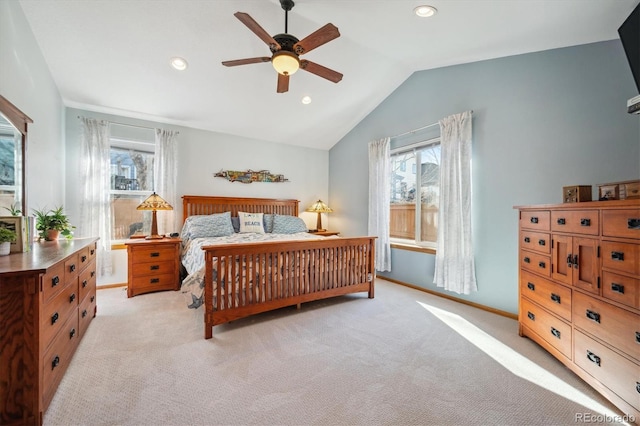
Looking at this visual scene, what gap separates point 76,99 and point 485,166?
5139 mm

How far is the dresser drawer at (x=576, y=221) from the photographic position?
168 cm

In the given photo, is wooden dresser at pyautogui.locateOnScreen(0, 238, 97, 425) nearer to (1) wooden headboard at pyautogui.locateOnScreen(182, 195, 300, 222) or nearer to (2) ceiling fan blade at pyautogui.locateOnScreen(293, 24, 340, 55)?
(2) ceiling fan blade at pyautogui.locateOnScreen(293, 24, 340, 55)

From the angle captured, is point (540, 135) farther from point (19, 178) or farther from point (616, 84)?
point (19, 178)

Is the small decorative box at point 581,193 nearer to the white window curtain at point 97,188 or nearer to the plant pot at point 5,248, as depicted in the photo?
the plant pot at point 5,248

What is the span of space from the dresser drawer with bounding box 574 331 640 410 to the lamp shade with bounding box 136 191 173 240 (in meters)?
4.37

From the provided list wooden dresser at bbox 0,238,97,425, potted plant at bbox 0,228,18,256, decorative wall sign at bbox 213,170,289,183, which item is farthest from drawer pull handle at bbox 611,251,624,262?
decorative wall sign at bbox 213,170,289,183

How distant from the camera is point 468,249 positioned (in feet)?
10.2

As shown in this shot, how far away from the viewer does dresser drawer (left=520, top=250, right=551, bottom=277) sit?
6.77 ft

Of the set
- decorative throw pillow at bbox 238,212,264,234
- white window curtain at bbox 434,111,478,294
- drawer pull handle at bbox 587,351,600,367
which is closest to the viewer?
drawer pull handle at bbox 587,351,600,367

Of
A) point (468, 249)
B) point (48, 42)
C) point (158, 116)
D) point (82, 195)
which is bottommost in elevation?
point (468, 249)

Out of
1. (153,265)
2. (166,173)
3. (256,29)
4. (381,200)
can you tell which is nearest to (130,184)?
(166,173)

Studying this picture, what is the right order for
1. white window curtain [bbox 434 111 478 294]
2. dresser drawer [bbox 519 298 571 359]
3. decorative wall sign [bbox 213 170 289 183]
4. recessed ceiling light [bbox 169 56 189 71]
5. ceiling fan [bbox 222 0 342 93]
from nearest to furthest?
1. dresser drawer [bbox 519 298 571 359]
2. ceiling fan [bbox 222 0 342 93]
3. recessed ceiling light [bbox 169 56 189 71]
4. white window curtain [bbox 434 111 478 294]
5. decorative wall sign [bbox 213 170 289 183]

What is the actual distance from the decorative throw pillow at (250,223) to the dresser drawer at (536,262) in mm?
3414

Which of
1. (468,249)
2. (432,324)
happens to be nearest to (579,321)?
(432,324)
